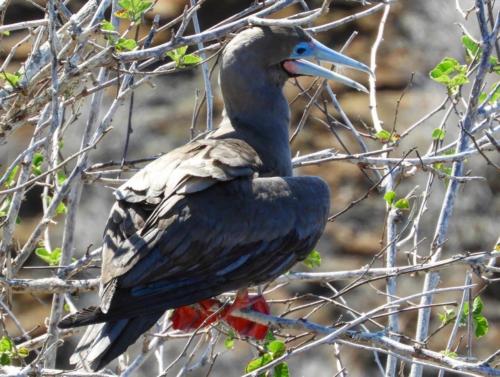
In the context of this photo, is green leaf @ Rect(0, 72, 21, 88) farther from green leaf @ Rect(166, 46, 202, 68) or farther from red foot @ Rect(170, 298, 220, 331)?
red foot @ Rect(170, 298, 220, 331)

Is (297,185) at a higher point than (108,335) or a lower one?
higher

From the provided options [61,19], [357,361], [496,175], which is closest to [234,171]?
[61,19]

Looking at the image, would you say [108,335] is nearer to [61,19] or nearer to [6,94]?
[6,94]

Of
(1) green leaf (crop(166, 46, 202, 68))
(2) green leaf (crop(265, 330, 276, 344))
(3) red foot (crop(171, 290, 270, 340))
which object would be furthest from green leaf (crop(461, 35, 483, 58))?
(2) green leaf (crop(265, 330, 276, 344))

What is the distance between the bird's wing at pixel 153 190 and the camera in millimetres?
4305

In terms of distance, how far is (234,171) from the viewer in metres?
4.70

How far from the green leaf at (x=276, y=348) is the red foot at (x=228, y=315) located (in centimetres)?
60

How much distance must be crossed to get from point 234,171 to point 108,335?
91 centimetres

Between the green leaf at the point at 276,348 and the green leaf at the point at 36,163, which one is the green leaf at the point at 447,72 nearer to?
the green leaf at the point at 276,348

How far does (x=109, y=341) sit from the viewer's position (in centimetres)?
424

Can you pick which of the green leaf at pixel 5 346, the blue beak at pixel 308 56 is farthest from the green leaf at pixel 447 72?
the green leaf at pixel 5 346

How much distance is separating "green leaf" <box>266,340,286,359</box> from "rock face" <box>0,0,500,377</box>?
317 cm

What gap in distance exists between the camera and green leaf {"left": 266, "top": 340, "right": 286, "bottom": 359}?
3.97 metres

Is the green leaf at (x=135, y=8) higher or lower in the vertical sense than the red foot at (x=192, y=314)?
higher
